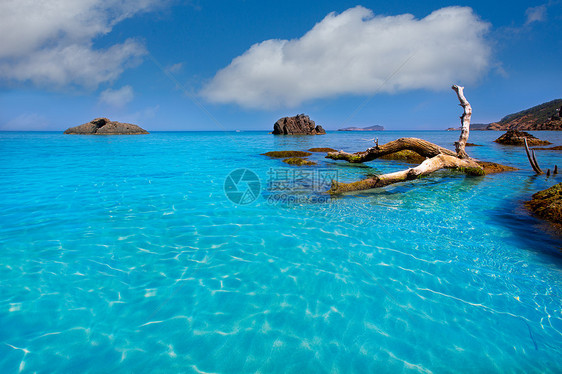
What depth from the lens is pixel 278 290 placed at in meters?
4.95

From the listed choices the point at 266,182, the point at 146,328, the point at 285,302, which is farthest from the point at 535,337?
the point at 266,182

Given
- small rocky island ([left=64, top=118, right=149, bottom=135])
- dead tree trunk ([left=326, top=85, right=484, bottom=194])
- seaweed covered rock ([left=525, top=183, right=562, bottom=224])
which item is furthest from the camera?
small rocky island ([left=64, top=118, right=149, bottom=135])

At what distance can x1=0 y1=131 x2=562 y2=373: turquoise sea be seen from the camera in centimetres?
363

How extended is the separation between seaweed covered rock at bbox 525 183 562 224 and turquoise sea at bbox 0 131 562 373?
20.4 inches

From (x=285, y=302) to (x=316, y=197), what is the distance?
6630 millimetres

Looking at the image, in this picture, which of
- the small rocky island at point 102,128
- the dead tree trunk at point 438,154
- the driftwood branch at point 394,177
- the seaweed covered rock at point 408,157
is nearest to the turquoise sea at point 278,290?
the driftwood branch at point 394,177

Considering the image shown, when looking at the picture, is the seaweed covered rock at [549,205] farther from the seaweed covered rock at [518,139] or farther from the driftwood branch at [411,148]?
the seaweed covered rock at [518,139]

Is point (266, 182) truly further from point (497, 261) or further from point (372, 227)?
point (497, 261)

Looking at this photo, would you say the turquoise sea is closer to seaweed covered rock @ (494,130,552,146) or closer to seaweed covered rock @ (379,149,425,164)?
seaweed covered rock @ (379,149,425,164)

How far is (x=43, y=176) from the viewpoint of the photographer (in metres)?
15.3

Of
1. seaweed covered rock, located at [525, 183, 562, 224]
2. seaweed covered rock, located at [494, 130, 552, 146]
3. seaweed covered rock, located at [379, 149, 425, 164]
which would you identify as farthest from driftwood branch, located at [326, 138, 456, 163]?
seaweed covered rock, located at [494, 130, 552, 146]

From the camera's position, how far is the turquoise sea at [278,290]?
3.63 m

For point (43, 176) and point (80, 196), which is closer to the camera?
point (80, 196)

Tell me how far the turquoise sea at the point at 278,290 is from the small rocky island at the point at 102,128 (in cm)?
11540
